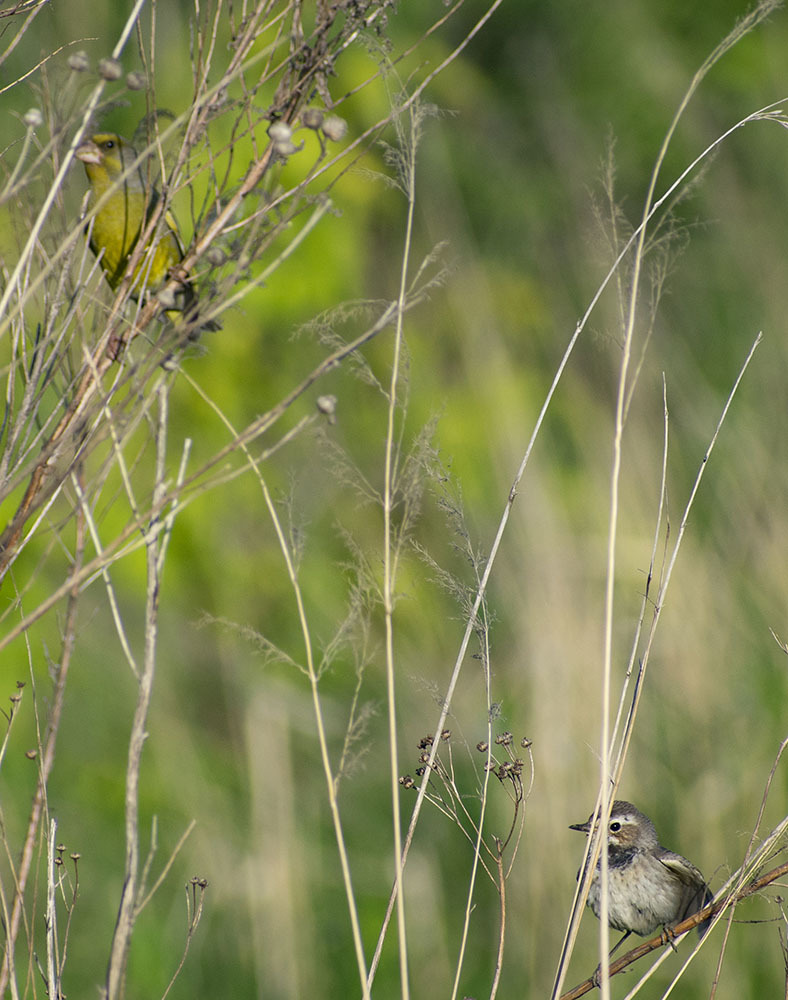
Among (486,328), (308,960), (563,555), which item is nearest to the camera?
(308,960)

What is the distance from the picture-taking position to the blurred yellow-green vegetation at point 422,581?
12.2ft

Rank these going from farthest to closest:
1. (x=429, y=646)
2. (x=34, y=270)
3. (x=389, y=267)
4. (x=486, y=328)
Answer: (x=389, y=267), (x=486, y=328), (x=429, y=646), (x=34, y=270)

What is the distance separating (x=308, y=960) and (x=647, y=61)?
546cm

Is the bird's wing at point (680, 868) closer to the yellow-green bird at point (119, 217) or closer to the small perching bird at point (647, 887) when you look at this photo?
the small perching bird at point (647, 887)

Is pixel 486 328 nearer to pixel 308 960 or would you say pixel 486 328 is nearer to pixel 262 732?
pixel 262 732

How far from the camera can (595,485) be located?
497 centimetres

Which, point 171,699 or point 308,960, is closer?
point 308,960

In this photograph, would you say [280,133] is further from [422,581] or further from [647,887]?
[422,581]

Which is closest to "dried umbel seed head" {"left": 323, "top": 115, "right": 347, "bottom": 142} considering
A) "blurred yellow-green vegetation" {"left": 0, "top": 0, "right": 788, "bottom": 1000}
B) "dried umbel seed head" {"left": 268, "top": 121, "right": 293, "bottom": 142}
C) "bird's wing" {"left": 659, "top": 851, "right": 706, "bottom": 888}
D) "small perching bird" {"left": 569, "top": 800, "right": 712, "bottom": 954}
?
"dried umbel seed head" {"left": 268, "top": 121, "right": 293, "bottom": 142}

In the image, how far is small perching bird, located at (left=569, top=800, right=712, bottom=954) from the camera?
9.29ft

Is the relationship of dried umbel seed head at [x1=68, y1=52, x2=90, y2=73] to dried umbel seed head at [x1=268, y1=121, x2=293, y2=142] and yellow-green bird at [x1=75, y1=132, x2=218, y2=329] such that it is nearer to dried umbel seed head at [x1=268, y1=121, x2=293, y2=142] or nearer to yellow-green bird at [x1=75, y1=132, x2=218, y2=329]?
dried umbel seed head at [x1=268, y1=121, x2=293, y2=142]

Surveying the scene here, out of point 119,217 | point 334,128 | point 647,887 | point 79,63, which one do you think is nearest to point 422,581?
point 647,887

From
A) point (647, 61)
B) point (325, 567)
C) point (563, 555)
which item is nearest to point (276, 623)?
point (325, 567)

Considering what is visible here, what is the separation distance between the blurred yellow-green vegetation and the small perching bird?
12cm
